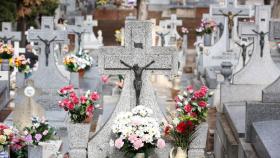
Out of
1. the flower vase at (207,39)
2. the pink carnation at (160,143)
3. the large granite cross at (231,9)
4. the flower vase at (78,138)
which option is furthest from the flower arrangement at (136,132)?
the flower vase at (207,39)

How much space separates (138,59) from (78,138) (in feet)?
4.47

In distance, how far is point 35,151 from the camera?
893 centimetres

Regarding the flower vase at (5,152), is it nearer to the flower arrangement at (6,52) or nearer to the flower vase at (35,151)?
the flower vase at (35,151)

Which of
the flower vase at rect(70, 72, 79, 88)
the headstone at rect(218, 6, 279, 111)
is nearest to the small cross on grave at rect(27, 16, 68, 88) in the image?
the flower vase at rect(70, 72, 79, 88)

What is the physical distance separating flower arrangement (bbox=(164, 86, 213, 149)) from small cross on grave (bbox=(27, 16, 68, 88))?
286 inches

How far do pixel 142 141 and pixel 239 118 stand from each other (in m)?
3.54

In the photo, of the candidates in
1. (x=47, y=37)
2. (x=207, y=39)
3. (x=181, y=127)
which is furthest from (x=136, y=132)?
(x=207, y=39)

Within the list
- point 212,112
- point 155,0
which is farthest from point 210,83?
point 155,0

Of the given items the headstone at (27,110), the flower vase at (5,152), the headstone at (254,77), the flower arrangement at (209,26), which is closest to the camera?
the flower vase at (5,152)

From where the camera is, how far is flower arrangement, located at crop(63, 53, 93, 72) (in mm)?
16656

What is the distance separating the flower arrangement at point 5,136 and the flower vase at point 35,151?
29cm

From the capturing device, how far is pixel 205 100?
9570mm

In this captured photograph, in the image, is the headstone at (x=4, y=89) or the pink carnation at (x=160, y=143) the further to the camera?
the headstone at (x=4, y=89)

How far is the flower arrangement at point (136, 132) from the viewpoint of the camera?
28.5 ft
